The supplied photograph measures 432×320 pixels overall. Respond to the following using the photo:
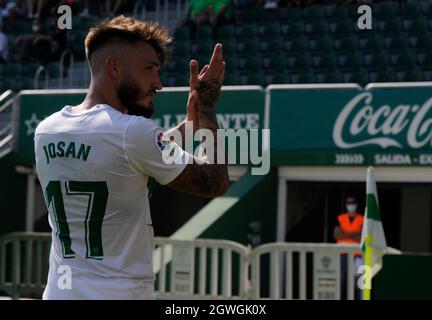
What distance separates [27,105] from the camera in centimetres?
1531

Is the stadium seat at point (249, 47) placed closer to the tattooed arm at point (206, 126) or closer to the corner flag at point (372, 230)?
the corner flag at point (372, 230)

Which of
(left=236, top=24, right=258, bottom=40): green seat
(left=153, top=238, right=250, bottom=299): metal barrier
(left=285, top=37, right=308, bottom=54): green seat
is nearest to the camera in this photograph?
(left=153, top=238, right=250, bottom=299): metal barrier

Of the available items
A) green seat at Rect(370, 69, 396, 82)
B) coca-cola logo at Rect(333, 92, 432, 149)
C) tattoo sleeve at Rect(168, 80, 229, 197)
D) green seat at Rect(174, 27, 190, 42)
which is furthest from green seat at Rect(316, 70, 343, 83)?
tattoo sleeve at Rect(168, 80, 229, 197)

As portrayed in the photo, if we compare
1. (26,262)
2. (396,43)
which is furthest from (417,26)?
(26,262)

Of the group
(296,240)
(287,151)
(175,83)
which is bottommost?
(296,240)

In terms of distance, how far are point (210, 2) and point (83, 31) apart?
2.60 meters

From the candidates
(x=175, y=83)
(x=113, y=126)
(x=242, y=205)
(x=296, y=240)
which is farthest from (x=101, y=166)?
(x=175, y=83)

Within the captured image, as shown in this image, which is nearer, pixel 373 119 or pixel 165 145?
pixel 165 145

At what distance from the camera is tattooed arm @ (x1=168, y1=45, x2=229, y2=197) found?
3551mm

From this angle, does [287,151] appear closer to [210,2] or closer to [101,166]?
[210,2]

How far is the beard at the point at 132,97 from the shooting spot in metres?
3.67

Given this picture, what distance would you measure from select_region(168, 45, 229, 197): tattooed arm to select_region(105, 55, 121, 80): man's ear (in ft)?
0.92

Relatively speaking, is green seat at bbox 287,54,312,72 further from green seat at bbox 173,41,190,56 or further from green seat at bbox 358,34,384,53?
green seat at bbox 173,41,190,56

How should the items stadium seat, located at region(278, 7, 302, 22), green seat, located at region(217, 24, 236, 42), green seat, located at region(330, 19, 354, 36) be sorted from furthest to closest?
green seat, located at region(217, 24, 236, 42) < stadium seat, located at region(278, 7, 302, 22) < green seat, located at region(330, 19, 354, 36)
